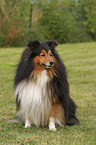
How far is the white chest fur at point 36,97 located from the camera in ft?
15.6

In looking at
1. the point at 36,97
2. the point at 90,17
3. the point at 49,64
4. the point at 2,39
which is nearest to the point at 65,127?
the point at 36,97

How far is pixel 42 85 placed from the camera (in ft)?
15.6

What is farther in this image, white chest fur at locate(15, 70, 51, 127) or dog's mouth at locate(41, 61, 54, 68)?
white chest fur at locate(15, 70, 51, 127)

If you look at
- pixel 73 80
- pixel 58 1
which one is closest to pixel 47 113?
pixel 73 80

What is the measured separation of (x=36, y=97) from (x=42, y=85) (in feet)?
0.65

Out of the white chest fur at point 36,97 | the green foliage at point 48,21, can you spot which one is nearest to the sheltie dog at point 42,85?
the white chest fur at point 36,97

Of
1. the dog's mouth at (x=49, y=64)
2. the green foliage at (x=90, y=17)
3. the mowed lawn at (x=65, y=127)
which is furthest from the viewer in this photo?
the green foliage at (x=90, y=17)

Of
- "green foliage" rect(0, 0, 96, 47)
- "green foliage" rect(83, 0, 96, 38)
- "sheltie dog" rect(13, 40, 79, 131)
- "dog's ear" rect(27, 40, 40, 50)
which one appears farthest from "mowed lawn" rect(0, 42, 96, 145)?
"green foliage" rect(83, 0, 96, 38)

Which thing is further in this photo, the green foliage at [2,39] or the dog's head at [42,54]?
the green foliage at [2,39]

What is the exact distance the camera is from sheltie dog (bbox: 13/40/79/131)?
468cm

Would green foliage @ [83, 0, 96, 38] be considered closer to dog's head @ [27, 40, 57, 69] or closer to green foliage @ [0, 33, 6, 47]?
green foliage @ [0, 33, 6, 47]

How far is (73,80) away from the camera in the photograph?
9.62 m

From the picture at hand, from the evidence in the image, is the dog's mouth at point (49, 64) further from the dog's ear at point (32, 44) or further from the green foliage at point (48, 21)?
the green foliage at point (48, 21)

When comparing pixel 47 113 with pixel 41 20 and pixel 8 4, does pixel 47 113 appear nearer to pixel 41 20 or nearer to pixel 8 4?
pixel 8 4
